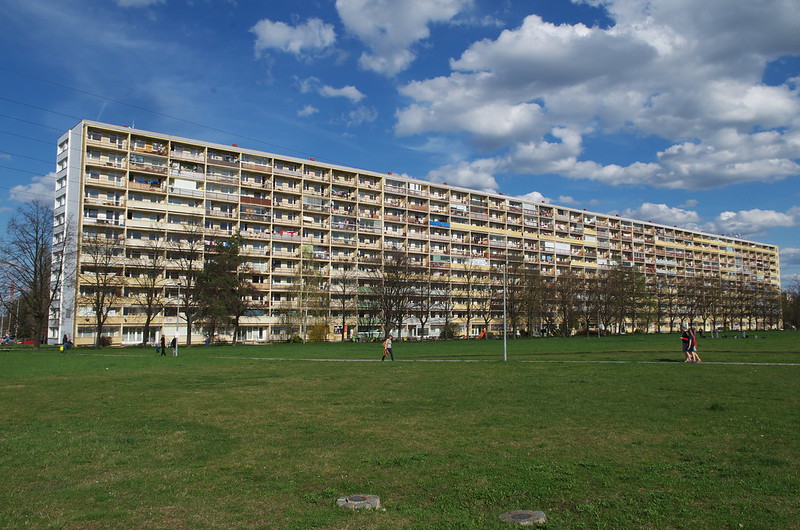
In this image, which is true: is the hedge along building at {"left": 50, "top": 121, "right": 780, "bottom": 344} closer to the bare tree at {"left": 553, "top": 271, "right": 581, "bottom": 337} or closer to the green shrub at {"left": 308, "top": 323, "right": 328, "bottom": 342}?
the green shrub at {"left": 308, "top": 323, "right": 328, "bottom": 342}

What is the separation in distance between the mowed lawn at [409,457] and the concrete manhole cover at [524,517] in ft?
0.47

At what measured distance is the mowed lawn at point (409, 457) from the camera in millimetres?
7289

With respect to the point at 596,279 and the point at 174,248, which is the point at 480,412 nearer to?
the point at 174,248

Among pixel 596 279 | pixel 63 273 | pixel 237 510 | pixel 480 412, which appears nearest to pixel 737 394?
pixel 480 412

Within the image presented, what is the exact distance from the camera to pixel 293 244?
104750 mm

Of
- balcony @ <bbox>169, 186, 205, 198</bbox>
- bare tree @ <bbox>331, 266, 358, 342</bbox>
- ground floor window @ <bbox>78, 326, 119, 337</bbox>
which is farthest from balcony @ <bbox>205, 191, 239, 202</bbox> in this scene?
ground floor window @ <bbox>78, 326, 119, 337</bbox>

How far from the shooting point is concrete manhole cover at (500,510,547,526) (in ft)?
22.6

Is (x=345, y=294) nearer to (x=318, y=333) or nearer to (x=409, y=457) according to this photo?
(x=318, y=333)

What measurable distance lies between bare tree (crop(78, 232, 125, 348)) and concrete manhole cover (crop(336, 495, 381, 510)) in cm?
7395

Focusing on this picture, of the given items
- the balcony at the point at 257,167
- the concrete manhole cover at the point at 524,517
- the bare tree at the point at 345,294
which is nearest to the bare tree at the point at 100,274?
the balcony at the point at 257,167

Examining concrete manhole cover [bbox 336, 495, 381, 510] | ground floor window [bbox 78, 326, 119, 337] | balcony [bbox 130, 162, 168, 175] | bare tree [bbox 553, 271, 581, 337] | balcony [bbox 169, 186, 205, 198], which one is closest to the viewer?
concrete manhole cover [bbox 336, 495, 381, 510]

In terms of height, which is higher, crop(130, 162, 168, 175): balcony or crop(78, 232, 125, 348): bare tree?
crop(130, 162, 168, 175): balcony

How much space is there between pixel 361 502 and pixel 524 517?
2053mm

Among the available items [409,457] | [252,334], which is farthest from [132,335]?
[409,457]
